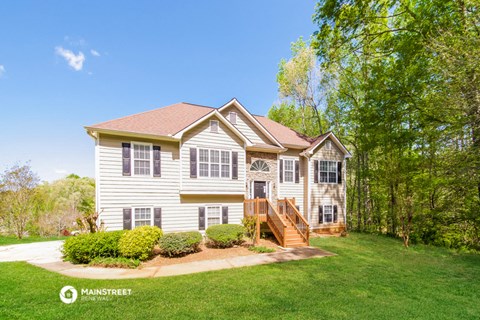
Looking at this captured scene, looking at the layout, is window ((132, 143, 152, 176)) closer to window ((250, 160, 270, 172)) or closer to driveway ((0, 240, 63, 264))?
driveway ((0, 240, 63, 264))

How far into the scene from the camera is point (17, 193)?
14523 mm

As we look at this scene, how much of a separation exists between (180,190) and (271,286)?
6.47 metres

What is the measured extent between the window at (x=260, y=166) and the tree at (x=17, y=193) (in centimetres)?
1520

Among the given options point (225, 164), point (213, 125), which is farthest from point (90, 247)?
point (213, 125)

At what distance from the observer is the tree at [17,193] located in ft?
47.2

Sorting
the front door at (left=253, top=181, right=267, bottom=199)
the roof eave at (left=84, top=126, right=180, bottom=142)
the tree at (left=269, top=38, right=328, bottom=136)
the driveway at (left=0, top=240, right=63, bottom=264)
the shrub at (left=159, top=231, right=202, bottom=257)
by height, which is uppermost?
the tree at (left=269, top=38, right=328, bottom=136)

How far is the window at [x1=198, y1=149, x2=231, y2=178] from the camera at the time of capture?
438 inches


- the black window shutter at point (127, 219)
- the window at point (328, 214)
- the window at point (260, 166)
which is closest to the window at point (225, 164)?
the window at point (260, 166)

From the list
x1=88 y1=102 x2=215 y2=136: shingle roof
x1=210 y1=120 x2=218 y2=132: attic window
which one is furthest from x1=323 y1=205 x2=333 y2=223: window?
x1=88 y1=102 x2=215 y2=136: shingle roof

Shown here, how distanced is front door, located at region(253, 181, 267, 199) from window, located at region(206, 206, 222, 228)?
249cm

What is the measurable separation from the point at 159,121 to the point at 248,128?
5.17 metres

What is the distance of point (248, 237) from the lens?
37.9 feet

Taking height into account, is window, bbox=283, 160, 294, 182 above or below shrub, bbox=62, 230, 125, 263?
above

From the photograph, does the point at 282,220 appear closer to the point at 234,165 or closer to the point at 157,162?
the point at 234,165
